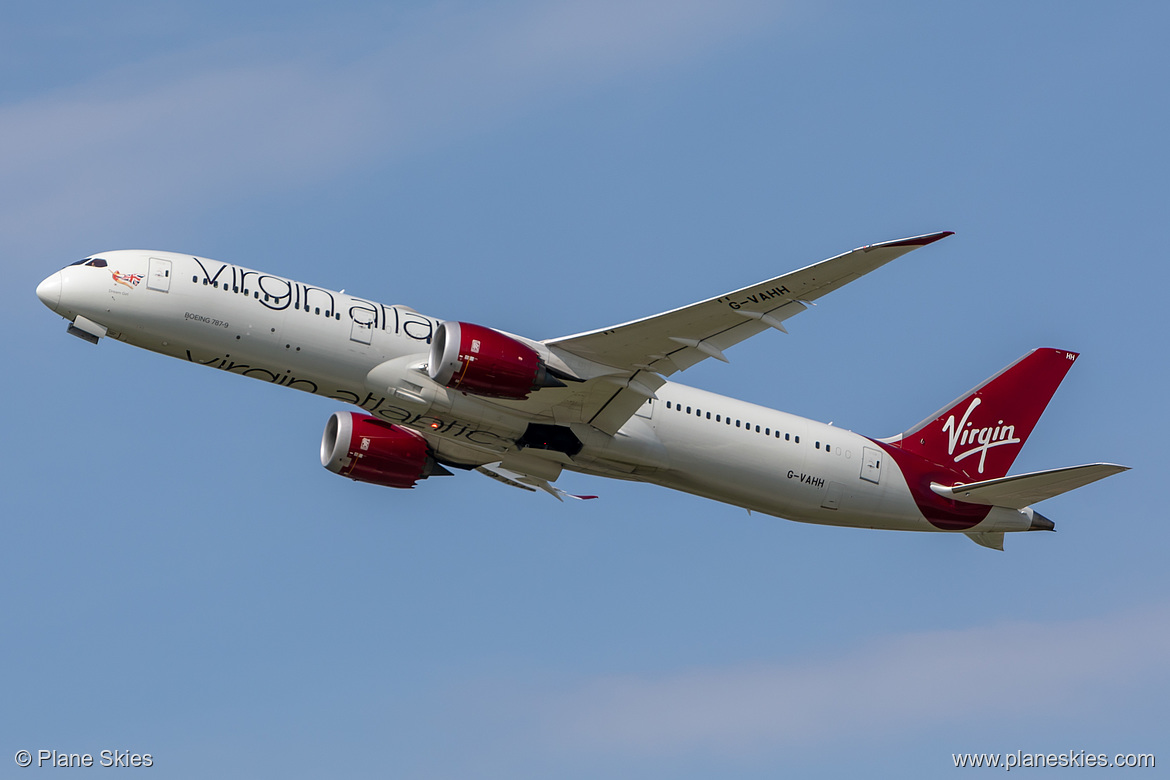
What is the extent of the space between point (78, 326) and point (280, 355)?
5.57 meters

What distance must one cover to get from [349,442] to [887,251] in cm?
1907

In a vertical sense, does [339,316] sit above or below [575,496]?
above

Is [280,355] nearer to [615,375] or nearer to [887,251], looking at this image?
[615,375]

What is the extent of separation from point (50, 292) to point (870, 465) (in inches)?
1004

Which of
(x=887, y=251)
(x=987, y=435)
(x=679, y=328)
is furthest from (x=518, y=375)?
(x=987, y=435)

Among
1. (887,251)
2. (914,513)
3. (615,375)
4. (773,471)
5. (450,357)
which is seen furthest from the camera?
(914,513)

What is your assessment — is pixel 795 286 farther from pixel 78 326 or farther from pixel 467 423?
pixel 78 326

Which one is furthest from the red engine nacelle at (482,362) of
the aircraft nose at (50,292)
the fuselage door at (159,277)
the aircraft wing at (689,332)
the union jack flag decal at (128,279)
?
the aircraft nose at (50,292)

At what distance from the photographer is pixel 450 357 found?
35.5 m

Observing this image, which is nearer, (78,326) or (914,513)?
(78,326)

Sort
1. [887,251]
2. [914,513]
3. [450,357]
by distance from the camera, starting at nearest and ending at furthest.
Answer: [887,251]
[450,357]
[914,513]

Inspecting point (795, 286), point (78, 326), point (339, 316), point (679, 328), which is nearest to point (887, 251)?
point (795, 286)

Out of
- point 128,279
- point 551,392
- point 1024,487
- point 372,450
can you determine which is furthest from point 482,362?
point 1024,487

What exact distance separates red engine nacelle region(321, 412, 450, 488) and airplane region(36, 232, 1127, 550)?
47 millimetres
